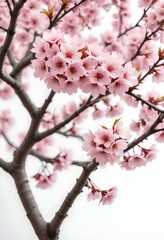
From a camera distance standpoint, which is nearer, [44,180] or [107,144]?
[107,144]

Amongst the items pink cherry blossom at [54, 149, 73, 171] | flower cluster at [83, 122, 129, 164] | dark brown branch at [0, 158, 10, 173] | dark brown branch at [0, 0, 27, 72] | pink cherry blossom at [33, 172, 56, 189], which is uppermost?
pink cherry blossom at [54, 149, 73, 171]

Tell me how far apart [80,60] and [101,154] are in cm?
59

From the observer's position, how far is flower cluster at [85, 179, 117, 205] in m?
3.01

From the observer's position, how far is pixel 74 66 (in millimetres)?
2139

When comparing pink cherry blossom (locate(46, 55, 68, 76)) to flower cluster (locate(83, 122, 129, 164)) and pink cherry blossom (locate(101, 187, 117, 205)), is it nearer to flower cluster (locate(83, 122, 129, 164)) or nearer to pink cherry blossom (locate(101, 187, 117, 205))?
flower cluster (locate(83, 122, 129, 164))

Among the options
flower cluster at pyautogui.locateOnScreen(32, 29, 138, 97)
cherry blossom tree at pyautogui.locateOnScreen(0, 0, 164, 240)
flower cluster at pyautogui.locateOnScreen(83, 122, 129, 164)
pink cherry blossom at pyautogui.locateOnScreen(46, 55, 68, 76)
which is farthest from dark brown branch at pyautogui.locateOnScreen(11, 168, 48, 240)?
pink cherry blossom at pyautogui.locateOnScreen(46, 55, 68, 76)

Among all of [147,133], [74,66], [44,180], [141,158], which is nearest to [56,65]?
[74,66]

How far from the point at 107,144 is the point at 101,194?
0.76 meters

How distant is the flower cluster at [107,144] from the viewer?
2.38 meters

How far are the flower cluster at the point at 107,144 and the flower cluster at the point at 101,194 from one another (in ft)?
1.96

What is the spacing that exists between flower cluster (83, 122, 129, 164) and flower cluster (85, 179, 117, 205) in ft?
1.96

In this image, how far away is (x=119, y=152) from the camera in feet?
7.89

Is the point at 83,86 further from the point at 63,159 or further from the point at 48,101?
the point at 63,159

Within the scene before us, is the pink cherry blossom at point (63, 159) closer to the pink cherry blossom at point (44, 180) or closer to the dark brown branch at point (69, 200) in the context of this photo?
the pink cherry blossom at point (44, 180)
